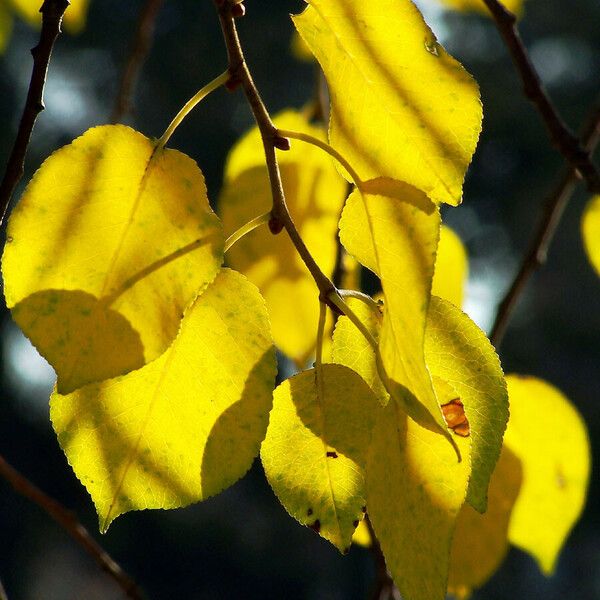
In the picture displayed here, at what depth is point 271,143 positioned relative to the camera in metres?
0.37

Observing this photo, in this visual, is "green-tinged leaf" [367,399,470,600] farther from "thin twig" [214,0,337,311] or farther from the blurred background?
the blurred background

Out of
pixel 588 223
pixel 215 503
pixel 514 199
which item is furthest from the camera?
pixel 514 199

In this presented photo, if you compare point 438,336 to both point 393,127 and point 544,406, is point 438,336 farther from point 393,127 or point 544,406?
point 544,406

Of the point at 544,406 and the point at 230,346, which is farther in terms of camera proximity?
the point at 544,406

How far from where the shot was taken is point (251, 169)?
628mm

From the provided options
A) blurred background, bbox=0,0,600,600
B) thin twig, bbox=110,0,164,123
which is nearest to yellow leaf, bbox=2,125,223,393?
thin twig, bbox=110,0,164,123

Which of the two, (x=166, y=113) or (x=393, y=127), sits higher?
(x=393, y=127)

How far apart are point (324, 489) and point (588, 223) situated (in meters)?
0.29

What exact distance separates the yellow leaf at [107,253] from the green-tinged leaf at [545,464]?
13.8 inches

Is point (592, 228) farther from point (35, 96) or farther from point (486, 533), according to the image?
point (35, 96)

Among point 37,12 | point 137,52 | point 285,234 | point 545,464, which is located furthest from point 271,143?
point 137,52

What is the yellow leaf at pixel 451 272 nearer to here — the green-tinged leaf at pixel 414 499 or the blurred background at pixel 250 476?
the green-tinged leaf at pixel 414 499

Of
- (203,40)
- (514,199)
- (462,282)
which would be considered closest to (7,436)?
(203,40)

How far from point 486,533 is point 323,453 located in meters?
0.23
